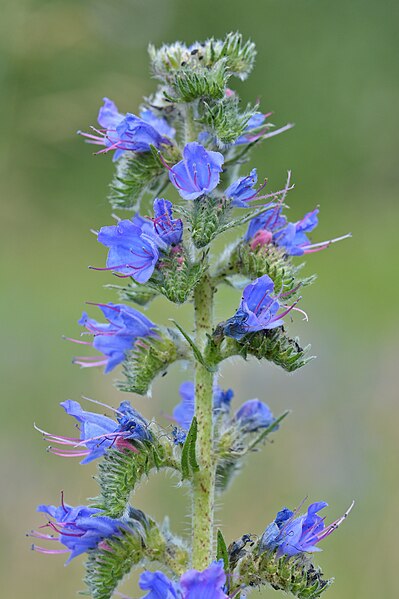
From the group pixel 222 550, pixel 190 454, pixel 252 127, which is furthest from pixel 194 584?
pixel 252 127

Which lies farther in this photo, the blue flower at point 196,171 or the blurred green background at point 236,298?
the blurred green background at point 236,298

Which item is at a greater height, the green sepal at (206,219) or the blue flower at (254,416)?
the green sepal at (206,219)

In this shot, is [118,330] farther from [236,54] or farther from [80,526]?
[236,54]

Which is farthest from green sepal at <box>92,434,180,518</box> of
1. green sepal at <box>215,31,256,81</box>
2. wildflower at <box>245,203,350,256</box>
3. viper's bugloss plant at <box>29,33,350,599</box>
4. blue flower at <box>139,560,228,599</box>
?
green sepal at <box>215,31,256,81</box>

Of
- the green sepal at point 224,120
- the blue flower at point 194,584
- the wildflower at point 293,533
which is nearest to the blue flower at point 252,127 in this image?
the green sepal at point 224,120

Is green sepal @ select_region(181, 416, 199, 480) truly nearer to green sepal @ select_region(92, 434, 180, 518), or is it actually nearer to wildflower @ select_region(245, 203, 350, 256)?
green sepal @ select_region(92, 434, 180, 518)

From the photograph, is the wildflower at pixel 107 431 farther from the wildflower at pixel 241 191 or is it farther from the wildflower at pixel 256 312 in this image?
the wildflower at pixel 241 191

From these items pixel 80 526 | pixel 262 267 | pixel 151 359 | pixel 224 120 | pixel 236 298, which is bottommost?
pixel 80 526

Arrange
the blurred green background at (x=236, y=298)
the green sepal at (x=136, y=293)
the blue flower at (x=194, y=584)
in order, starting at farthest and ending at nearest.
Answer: the blurred green background at (x=236, y=298) → the green sepal at (x=136, y=293) → the blue flower at (x=194, y=584)
